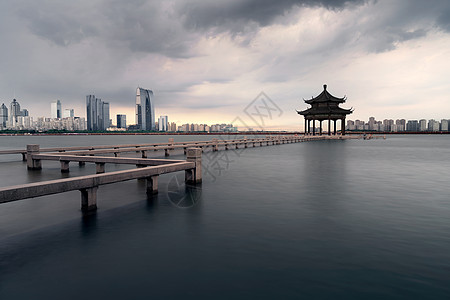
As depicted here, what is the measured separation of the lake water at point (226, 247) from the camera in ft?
15.0

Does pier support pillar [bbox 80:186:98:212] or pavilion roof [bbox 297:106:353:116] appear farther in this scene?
pavilion roof [bbox 297:106:353:116]

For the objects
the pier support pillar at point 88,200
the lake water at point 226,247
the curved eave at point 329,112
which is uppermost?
the curved eave at point 329,112

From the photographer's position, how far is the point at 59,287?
455 centimetres

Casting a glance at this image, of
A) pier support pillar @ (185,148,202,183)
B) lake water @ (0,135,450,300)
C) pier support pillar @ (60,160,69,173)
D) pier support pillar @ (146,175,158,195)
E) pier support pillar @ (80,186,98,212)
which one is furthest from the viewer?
pier support pillar @ (60,160,69,173)

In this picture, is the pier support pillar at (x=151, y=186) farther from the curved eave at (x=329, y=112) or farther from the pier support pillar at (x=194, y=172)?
the curved eave at (x=329, y=112)

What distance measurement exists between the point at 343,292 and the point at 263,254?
5.60 feet

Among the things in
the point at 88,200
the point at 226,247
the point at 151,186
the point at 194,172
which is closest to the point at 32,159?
the point at 151,186

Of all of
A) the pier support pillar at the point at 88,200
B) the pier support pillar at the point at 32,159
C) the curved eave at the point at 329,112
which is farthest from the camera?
the curved eave at the point at 329,112

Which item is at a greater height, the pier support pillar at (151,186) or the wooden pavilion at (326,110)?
the wooden pavilion at (326,110)

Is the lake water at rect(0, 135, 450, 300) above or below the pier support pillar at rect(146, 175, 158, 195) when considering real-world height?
below

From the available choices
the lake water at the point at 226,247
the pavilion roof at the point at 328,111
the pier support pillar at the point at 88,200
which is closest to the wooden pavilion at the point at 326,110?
the pavilion roof at the point at 328,111

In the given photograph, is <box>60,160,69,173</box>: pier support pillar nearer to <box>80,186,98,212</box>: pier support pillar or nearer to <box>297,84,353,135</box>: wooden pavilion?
<box>80,186,98,212</box>: pier support pillar

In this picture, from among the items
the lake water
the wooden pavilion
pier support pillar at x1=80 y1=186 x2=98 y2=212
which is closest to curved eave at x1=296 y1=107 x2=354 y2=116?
the wooden pavilion

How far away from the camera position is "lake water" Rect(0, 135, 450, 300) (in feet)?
15.0
